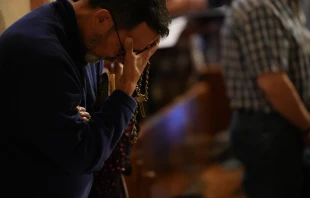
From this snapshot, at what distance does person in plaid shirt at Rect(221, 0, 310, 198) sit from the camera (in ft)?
7.30

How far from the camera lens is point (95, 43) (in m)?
1.35

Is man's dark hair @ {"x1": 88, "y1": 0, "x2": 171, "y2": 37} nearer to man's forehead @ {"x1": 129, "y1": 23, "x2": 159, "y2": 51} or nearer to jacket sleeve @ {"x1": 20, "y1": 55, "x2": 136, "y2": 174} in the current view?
man's forehead @ {"x1": 129, "y1": 23, "x2": 159, "y2": 51}

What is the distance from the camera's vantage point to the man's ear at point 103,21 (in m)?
1.30

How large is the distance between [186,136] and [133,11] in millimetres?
3036

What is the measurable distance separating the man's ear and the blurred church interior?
167cm

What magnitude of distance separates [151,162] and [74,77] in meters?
2.55

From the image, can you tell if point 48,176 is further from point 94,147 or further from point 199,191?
point 199,191

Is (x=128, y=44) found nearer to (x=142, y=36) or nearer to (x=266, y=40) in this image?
(x=142, y=36)

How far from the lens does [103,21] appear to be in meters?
1.31

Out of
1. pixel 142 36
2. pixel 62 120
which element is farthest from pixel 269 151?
pixel 62 120

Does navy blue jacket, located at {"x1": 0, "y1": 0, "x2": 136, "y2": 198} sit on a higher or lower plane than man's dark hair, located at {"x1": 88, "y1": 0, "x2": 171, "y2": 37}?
lower

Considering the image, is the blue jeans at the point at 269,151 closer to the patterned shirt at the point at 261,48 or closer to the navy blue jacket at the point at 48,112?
the patterned shirt at the point at 261,48

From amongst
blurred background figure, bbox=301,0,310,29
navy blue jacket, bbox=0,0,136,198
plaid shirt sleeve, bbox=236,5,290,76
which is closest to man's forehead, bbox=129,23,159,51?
navy blue jacket, bbox=0,0,136,198

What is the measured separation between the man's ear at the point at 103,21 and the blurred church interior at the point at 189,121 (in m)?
1.67
